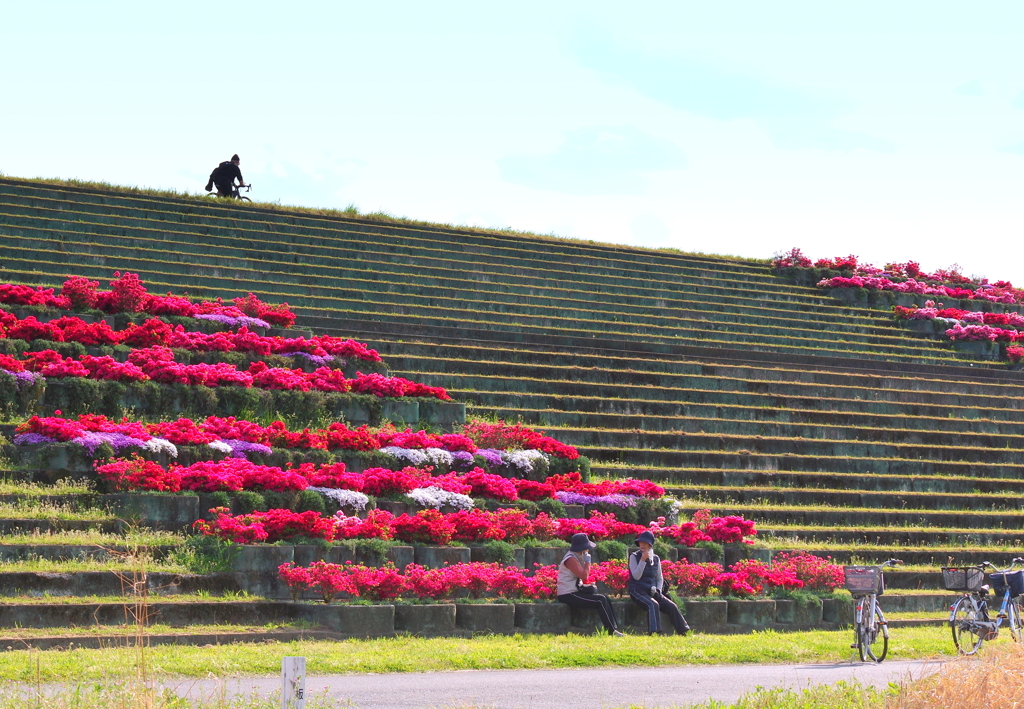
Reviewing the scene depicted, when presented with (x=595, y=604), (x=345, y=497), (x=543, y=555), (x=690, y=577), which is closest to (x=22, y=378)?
(x=345, y=497)

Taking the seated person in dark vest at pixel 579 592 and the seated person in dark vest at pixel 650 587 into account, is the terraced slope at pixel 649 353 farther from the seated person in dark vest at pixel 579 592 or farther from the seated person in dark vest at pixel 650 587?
the seated person in dark vest at pixel 579 592

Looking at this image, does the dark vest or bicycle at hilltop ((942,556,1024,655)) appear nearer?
bicycle at hilltop ((942,556,1024,655))

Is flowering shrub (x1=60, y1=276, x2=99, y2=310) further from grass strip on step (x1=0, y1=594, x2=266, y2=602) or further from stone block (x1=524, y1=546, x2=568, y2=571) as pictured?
stone block (x1=524, y1=546, x2=568, y2=571)

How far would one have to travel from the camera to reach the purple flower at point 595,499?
56.0ft

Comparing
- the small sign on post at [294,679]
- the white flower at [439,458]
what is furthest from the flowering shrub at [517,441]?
the small sign on post at [294,679]

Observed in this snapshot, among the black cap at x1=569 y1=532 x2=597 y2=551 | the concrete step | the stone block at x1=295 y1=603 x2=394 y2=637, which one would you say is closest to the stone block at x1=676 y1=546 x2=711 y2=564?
the black cap at x1=569 y1=532 x2=597 y2=551

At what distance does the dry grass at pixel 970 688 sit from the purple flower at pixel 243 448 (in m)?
9.43

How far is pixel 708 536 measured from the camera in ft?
55.6

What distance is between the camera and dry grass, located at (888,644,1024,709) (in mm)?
8531

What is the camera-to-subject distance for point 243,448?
15.8 m

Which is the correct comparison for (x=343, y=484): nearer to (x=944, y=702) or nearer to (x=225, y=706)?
(x=225, y=706)

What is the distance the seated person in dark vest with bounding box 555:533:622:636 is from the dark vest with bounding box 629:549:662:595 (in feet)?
1.51

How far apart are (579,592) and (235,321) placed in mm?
9428

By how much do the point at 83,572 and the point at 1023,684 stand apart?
8951 mm
